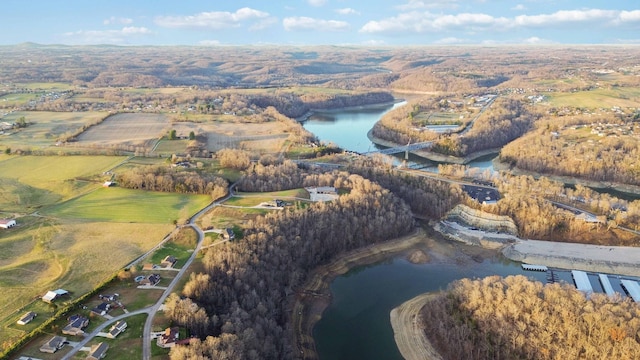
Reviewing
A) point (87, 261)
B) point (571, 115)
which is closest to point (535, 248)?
point (87, 261)

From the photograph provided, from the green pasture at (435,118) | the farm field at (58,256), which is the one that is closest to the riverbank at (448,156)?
the green pasture at (435,118)

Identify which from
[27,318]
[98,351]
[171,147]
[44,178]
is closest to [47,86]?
[171,147]

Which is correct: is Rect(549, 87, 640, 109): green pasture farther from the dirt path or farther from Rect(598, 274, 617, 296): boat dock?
the dirt path

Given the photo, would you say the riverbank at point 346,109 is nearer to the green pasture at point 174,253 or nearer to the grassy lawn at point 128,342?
the green pasture at point 174,253

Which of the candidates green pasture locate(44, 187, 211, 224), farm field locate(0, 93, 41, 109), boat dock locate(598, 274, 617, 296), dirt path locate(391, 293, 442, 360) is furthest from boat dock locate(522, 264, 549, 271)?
farm field locate(0, 93, 41, 109)

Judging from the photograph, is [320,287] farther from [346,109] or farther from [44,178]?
[346,109]
